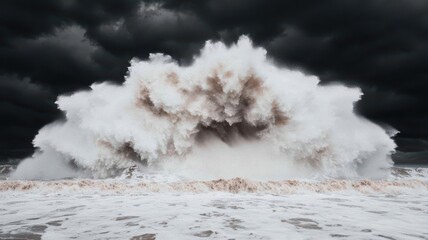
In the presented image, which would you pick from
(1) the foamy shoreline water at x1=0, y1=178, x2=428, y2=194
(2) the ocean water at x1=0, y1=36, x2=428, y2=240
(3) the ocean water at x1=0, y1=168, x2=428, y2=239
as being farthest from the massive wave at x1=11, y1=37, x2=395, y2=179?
(3) the ocean water at x1=0, y1=168, x2=428, y2=239

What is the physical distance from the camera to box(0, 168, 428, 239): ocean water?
4871 millimetres

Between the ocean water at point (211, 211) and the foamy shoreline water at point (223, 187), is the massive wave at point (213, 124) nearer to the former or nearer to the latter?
the foamy shoreline water at point (223, 187)

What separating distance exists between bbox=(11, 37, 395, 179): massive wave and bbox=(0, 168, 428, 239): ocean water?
4.52 m

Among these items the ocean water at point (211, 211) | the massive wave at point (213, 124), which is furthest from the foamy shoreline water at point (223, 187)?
the massive wave at point (213, 124)

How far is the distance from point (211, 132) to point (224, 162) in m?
1.60

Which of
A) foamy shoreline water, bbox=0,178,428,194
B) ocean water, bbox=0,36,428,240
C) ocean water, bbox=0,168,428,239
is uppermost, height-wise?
ocean water, bbox=0,36,428,240

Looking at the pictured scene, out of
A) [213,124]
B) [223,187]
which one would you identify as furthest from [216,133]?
A: [223,187]

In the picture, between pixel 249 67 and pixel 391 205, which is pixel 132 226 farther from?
pixel 249 67

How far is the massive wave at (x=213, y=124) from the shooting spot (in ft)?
50.0

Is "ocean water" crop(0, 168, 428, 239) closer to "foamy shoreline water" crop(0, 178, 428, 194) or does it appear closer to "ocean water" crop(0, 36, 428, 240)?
"foamy shoreline water" crop(0, 178, 428, 194)

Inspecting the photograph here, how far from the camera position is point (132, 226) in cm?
523

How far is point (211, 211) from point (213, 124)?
975cm

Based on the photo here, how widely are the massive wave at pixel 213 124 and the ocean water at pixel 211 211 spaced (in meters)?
4.52

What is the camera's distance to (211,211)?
21.4 ft
